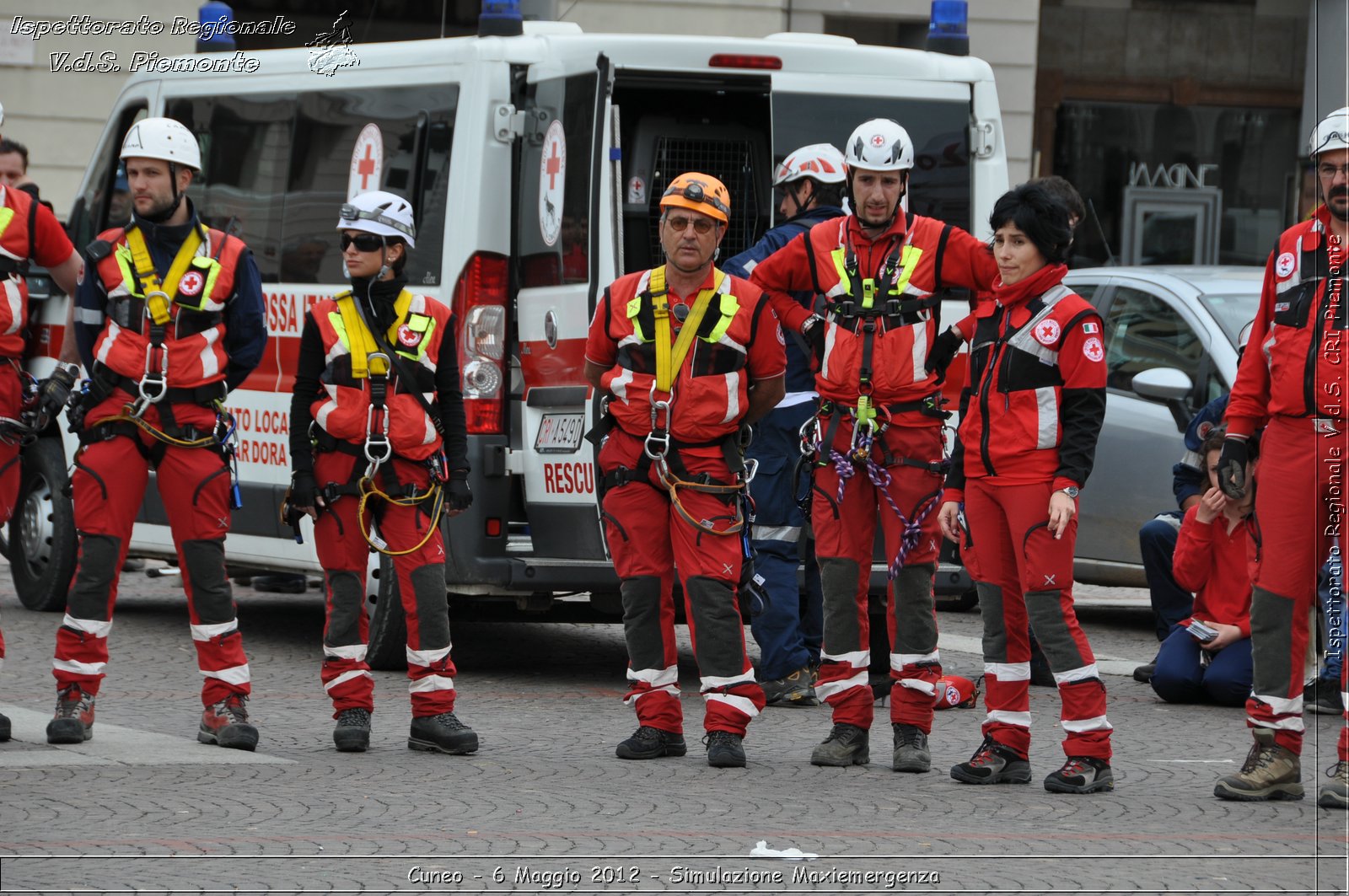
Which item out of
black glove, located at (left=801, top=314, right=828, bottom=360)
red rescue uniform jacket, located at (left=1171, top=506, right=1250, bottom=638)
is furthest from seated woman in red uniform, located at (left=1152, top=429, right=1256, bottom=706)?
black glove, located at (left=801, top=314, right=828, bottom=360)

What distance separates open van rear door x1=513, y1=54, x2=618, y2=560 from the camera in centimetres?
884

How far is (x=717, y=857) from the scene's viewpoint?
231 inches

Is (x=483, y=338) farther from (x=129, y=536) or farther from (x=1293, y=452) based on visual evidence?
(x=1293, y=452)

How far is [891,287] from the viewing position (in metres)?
7.39

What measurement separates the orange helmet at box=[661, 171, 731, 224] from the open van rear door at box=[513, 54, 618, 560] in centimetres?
125

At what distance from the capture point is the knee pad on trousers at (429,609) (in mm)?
7656

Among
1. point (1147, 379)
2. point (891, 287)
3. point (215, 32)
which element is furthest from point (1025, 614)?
point (215, 32)

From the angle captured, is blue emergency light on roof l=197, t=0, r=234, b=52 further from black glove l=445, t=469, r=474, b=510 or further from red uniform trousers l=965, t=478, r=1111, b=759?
red uniform trousers l=965, t=478, r=1111, b=759

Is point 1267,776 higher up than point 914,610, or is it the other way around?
point 914,610

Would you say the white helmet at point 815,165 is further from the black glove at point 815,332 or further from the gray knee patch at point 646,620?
the gray knee patch at point 646,620

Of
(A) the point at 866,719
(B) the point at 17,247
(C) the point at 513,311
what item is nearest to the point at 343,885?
(A) the point at 866,719

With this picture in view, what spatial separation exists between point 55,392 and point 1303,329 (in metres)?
4.11

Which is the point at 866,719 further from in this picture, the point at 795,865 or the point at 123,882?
the point at 123,882

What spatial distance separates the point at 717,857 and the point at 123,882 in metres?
1.52
